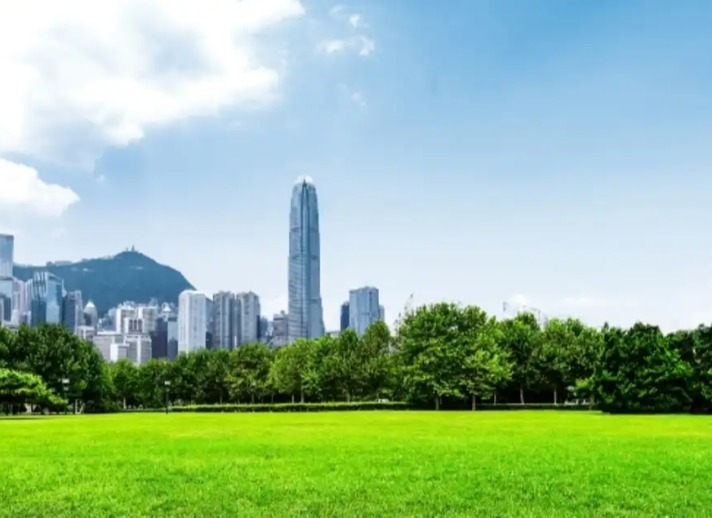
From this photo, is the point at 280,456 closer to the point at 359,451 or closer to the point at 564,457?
the point at 359,451

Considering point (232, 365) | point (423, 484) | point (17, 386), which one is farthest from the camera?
point (232, 365)

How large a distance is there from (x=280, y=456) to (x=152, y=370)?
93222 millimetres

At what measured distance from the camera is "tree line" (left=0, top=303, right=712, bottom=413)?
5938cm

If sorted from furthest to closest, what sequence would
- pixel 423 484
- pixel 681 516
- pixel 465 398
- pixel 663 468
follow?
1. pixel 465 398
2. pixel 663 468
3. pixel 423 484
4. pixel 681 516

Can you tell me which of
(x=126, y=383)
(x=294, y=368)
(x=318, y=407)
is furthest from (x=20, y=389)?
(x=126, y=383)

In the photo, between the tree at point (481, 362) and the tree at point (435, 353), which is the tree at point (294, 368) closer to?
the tree at point (435, 353)

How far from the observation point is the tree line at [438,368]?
59.4 m

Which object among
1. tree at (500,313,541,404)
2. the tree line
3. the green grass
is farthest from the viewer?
tree at (500,313,541,404)

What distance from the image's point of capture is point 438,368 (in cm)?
7325

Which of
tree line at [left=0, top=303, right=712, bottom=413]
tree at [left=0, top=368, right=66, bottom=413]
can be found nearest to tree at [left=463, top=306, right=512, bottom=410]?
tree line at [left=0, top=303, right=712, bottom=413]

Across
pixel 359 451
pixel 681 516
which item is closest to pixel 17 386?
pixel 359 451

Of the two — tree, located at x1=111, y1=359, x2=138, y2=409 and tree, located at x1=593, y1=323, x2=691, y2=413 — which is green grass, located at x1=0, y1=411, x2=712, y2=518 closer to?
tree, located at x1=593, y1=323, x2=691, y2=413

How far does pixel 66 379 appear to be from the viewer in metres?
76.1

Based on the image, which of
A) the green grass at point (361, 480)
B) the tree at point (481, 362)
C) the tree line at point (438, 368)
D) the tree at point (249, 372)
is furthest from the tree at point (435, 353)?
the green grass at point (361, 480)
